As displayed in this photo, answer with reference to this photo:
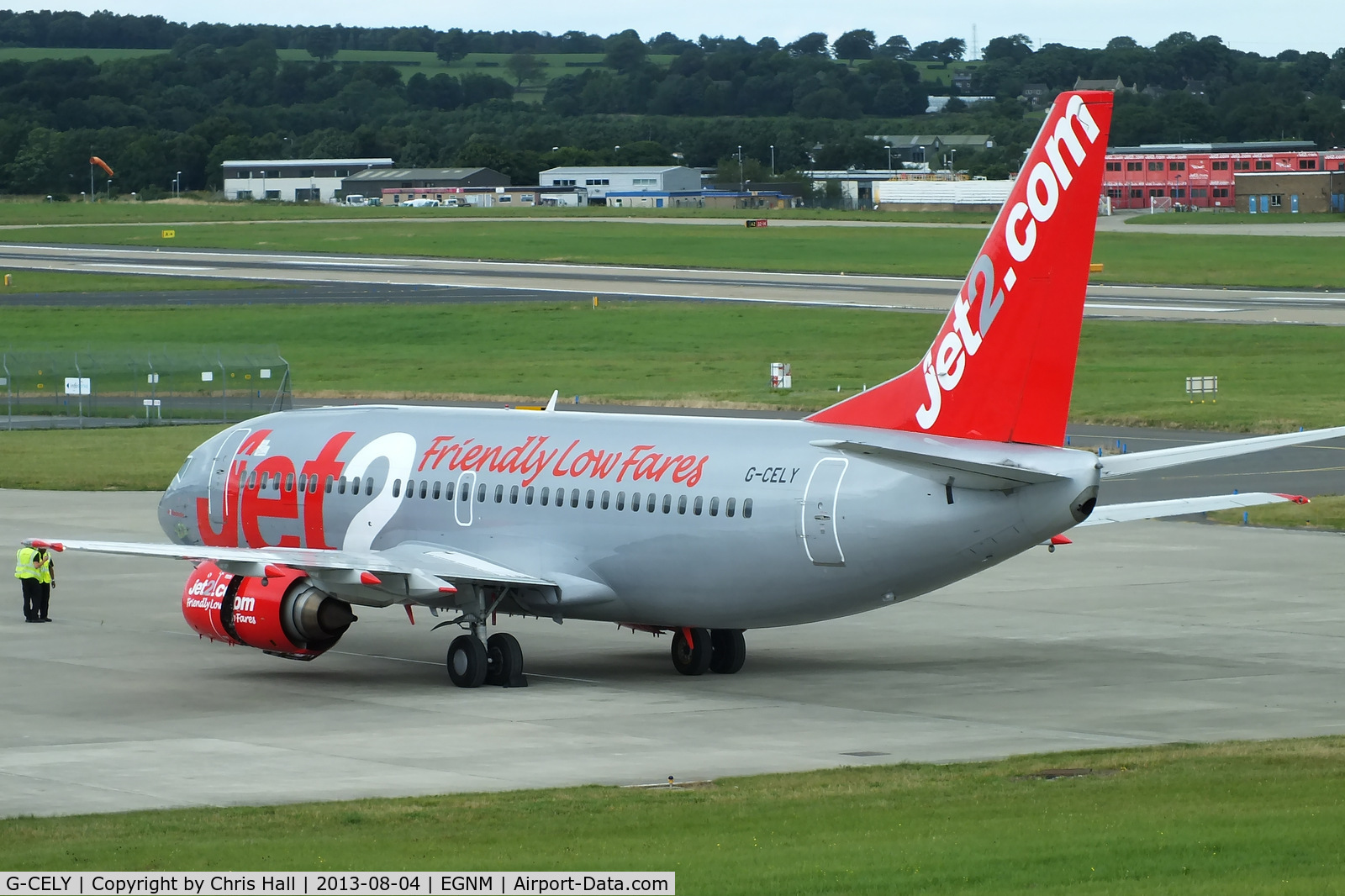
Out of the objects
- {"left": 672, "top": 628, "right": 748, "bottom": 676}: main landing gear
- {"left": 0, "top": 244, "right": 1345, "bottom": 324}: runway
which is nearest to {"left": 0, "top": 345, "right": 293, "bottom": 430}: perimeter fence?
{"left": 0, "top": 244, "right": 1345, "bottom": 324}: runway

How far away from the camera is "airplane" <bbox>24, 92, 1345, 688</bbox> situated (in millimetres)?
30047

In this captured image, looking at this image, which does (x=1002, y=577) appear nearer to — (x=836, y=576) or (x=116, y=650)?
(x=836, y=576)

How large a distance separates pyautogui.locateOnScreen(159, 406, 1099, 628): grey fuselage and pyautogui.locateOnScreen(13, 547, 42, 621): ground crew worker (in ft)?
9.54

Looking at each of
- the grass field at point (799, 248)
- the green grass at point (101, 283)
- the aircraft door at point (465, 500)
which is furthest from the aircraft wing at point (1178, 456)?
the green grass at point (101, 283)

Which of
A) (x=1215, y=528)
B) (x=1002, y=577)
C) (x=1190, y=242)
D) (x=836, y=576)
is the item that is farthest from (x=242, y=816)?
(x=1190, y=242)

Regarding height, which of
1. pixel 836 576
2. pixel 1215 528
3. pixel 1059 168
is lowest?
pixel 1215 528

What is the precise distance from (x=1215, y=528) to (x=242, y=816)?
118 feet

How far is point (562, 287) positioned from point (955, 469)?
108 meters

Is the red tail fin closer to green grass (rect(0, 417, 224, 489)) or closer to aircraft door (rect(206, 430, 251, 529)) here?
aircraft door (rect(206, 430, 251, 529))

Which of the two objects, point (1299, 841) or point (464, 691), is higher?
point (1299, 841)

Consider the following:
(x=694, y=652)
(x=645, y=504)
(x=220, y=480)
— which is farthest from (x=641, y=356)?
(x=645, y=504)

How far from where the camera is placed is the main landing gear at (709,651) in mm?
34906

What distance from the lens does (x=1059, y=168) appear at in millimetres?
29969

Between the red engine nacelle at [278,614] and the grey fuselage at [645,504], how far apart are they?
9.65 ft
